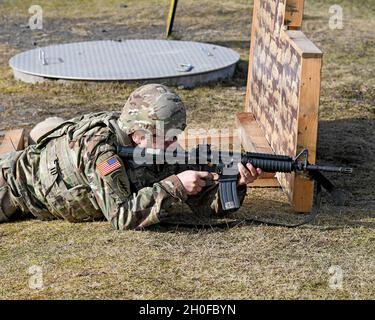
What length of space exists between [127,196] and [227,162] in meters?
0.65

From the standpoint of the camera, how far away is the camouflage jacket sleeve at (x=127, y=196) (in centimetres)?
483

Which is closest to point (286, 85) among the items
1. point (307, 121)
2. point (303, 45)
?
point (303, 45)

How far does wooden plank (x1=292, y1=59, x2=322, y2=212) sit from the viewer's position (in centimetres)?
528

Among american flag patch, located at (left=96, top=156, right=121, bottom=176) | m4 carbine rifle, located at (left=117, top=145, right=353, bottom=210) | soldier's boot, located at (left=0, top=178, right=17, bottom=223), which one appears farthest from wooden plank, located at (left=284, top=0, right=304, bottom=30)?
soldier's boot, located at (left=0, top=178, right=17, bottom=223)

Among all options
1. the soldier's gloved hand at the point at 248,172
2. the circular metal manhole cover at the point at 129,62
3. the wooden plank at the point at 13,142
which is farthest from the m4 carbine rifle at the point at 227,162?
the circular metal manhole cover at the point at 129,62

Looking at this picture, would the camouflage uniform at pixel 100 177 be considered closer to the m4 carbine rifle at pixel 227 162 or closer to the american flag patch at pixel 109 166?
the american flag patch at pixel 109 166

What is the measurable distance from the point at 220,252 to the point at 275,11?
8.38ft

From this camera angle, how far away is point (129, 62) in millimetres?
9945

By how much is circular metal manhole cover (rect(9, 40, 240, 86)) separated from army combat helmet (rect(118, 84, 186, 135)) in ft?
14.1

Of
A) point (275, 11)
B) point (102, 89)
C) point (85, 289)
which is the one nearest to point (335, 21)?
point (102, 89)

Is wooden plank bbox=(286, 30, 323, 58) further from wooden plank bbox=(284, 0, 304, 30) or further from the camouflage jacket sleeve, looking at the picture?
the camouflage jacket sleeve

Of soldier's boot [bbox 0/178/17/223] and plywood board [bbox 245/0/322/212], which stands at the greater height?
plywood board [bbox 245/0/322/212]

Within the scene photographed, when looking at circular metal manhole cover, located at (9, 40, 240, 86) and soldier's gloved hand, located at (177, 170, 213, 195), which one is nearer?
soldier's gloved hand, located at (177, 170, 213, 195)

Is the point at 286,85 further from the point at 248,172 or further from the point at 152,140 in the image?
the point at 152,140
